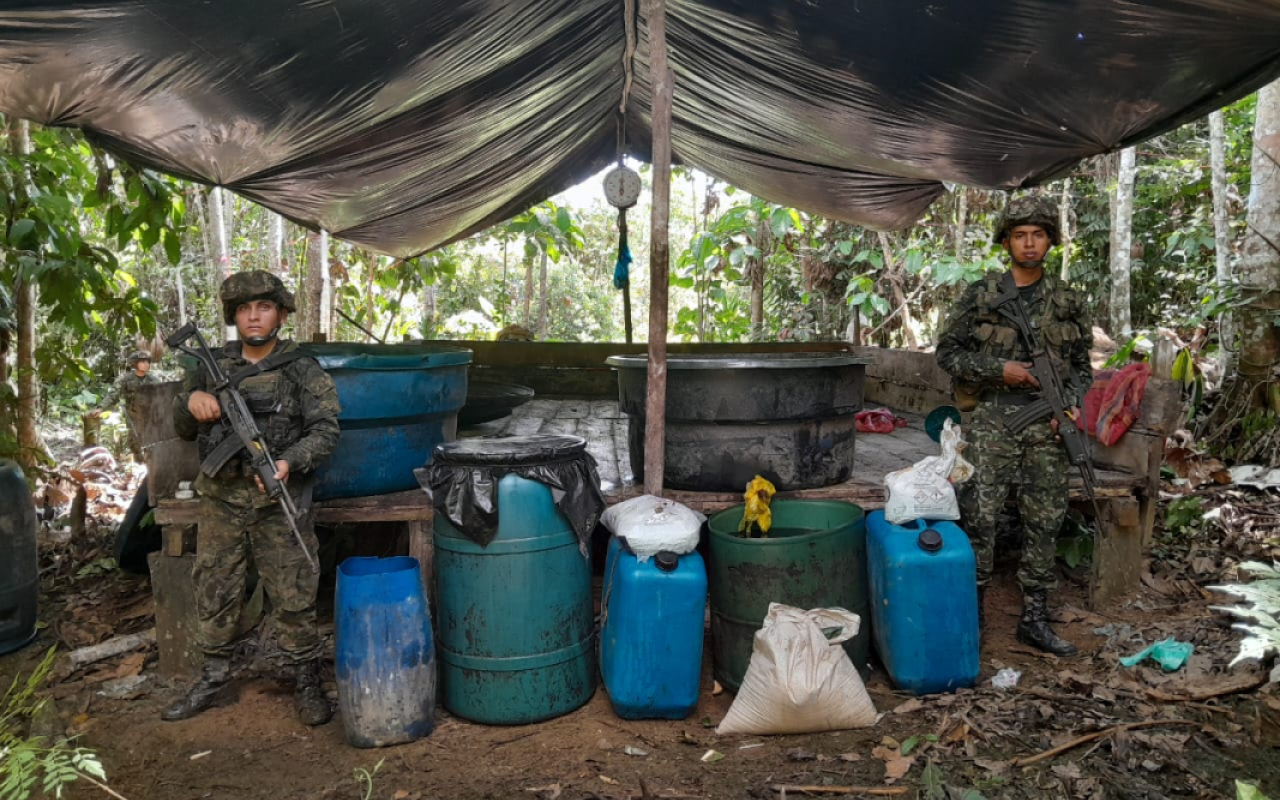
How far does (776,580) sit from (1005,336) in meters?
1.61

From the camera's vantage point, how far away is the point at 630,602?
341cm

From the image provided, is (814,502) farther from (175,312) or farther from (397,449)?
(175,312)

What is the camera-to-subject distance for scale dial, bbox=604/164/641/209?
20.9 ft

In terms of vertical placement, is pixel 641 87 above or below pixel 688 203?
below

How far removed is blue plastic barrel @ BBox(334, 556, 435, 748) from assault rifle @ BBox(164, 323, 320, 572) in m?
0.41

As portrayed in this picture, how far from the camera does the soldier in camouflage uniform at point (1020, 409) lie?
398 centimetres

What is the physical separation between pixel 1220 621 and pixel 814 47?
3.27 m

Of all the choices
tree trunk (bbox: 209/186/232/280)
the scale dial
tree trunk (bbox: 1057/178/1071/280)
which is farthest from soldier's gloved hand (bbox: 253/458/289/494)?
tree trunk (bbox: 1057/178/1071/280)

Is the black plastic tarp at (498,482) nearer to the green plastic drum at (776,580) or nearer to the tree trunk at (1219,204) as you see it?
the green plastic drum at (776,580)

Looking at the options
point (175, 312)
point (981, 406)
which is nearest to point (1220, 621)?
point (981, 406)

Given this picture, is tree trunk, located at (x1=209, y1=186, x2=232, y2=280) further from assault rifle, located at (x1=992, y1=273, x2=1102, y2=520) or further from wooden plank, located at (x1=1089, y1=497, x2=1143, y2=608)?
wooden plank, located at (x1=1089, y1=497, x2=1143, y2=608)

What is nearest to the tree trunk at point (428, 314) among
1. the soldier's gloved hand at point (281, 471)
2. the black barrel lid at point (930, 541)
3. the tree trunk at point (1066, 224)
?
the tree trunk at point (1066, 224)

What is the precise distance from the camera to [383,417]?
162 inches

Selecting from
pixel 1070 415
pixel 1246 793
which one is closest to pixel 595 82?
pixel 1070 415
